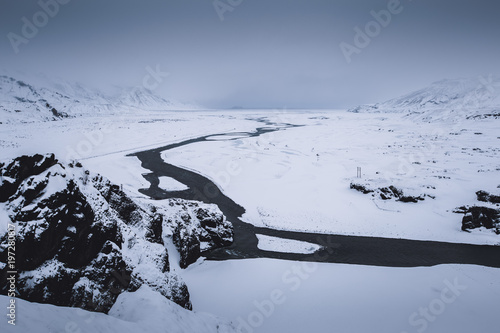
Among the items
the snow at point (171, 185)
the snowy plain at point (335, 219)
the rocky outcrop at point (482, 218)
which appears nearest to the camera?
the snowy plain at point (335, 219)

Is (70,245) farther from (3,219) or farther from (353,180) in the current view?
(353,180)

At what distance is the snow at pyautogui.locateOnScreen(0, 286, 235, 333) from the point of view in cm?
642

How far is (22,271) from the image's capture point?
8.41m

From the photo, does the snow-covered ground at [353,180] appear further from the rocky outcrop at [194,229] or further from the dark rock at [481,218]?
the rocky outcrop at [194,229]

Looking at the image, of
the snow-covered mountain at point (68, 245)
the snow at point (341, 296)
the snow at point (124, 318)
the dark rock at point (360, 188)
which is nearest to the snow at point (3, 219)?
the snow-covered mountain at point (68, 245)

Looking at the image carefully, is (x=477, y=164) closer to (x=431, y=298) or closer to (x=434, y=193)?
(x=434, y=193)

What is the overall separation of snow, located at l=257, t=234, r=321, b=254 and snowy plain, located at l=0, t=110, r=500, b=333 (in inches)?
12.1

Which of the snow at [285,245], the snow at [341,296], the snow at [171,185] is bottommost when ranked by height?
the snow at [285,245]

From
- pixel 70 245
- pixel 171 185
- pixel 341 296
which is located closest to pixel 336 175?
pixel 171 185

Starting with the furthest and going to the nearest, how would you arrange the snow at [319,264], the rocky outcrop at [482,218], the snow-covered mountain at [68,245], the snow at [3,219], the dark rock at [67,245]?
1. the rocky outcrop at [482,218]
2. the snow at [319,264]
3. the dark rock at [67,245]
4. the snow-covered mountain at [68,245]
5. the snow at [3,219]

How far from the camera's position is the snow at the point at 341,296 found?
11797mm

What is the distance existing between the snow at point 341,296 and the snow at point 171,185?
1540 centimetres

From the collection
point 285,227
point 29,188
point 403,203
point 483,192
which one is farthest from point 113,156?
point 483,192

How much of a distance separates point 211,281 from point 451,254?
1651cm
